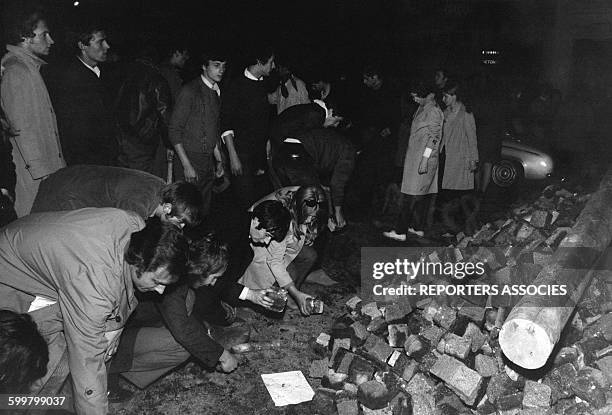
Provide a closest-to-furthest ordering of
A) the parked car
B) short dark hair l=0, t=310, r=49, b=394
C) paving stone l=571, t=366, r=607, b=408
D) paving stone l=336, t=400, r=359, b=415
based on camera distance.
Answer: short dark hair l=0, t=310, r=49, b=394 < paving stone l=571, t=366, r=607, b=408 < paving stone l=336, t=400, r=359, b=415 < the parked car

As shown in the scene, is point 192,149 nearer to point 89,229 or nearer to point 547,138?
point 89,229

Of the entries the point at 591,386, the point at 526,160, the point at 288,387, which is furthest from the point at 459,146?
the point at 288,387

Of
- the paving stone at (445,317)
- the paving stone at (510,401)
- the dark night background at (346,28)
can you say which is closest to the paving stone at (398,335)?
the paving stone at (445,317)

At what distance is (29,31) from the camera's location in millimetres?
3793

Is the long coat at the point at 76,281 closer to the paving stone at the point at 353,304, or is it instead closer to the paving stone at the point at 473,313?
the paving stone at the point at 353,304

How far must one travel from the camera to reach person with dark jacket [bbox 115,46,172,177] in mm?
4742

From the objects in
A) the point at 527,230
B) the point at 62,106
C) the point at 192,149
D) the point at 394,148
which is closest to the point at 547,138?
the point at 394,148

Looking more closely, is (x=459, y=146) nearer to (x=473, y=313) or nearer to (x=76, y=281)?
(x=473, y=313)

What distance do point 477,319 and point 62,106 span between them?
12.4 ft

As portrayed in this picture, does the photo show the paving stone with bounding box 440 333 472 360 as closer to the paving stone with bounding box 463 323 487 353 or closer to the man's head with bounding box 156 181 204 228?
the paving stone with bounding box 463 323 487 353

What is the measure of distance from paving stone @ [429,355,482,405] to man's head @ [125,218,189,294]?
6.20 feet

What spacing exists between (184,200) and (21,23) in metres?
1.89

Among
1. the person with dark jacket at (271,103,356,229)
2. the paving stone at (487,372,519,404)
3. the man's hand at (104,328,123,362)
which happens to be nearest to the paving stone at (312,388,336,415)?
the paving stone at (487,372,519,404)

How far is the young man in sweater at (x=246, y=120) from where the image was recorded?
505cm
